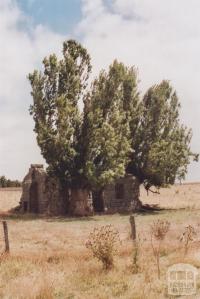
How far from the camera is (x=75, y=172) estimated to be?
40.6 metres

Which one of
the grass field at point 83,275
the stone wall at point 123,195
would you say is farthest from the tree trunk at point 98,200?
the grass field at point 83,275

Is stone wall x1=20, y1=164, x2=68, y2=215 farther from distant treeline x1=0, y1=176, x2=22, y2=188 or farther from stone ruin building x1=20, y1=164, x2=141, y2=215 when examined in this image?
distant treeline x1=0, y1=176, x2=22, y2=188

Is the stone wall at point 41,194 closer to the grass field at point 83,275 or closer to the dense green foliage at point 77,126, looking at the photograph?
the dense green foliage at point 77,126

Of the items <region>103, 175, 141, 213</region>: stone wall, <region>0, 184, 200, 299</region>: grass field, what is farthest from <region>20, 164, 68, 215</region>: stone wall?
<region>0, 184, 200, 299</region>: grass field

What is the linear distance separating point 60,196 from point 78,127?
700 cm

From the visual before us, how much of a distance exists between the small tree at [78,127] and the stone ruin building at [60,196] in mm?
1779

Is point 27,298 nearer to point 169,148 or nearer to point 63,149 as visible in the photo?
point 63,149
